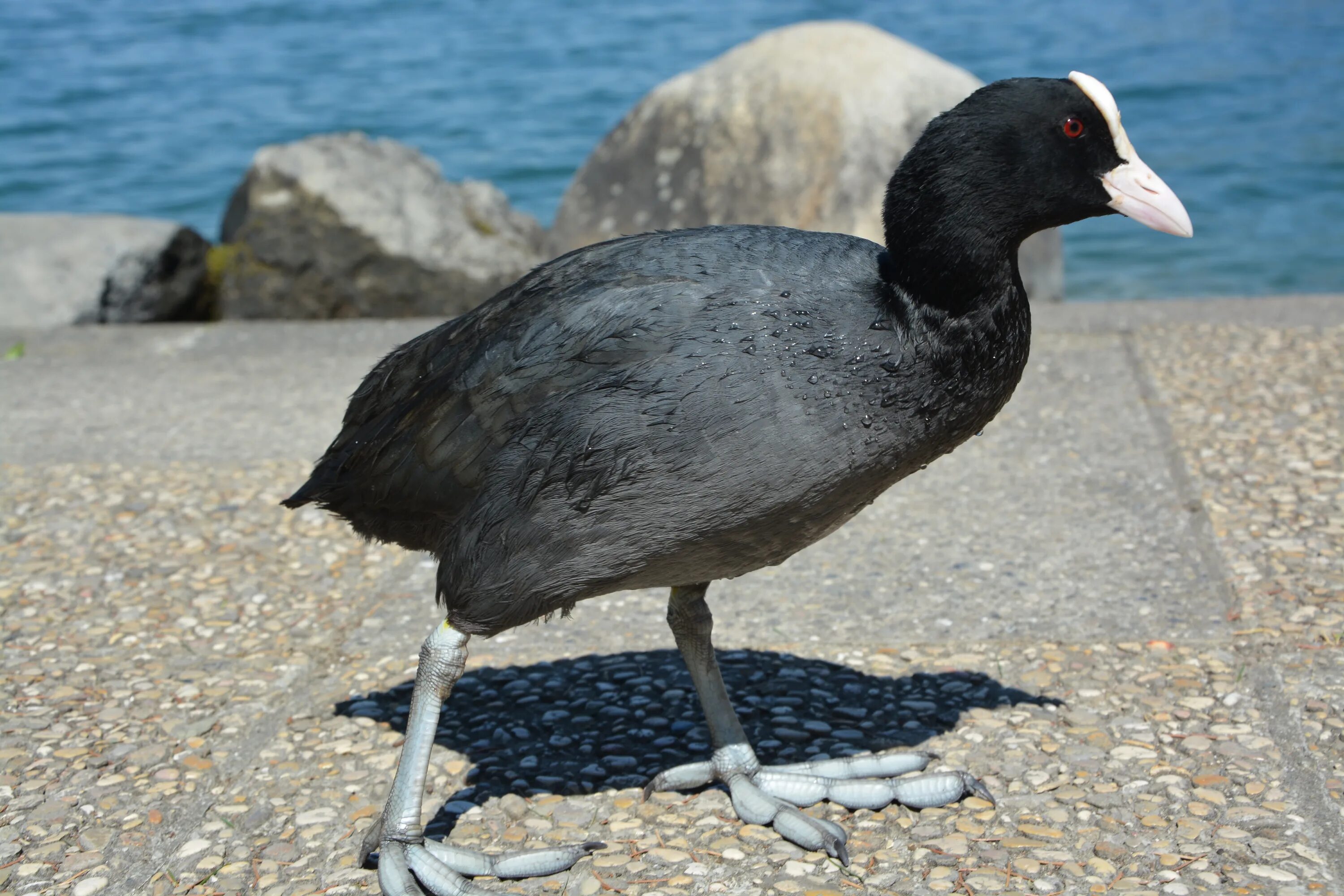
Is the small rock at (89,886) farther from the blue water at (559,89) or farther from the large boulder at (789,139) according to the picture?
the blue water at (559,89)

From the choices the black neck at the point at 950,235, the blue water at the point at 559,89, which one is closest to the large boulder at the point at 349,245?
the black neck at the point at 950,235

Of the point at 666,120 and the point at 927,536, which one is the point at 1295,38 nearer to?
the point at 666,120

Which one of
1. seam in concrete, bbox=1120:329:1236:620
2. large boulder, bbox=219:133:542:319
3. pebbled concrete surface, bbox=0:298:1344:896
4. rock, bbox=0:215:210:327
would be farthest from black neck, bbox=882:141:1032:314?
rock, bbox=0:215:210:327

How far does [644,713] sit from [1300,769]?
1.76 meters

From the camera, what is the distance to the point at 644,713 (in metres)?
4.07

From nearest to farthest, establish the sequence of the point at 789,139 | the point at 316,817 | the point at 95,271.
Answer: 1. the point at 316,817
2. the point at 789,139
3. the point at 95,271

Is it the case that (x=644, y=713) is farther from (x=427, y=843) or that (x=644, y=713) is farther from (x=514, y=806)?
(x=427, y=843)

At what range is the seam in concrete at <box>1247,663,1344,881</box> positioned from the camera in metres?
3.22

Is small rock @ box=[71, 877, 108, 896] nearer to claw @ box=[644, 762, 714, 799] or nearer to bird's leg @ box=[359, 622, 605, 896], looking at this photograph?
bird's leg @ box=[359, 622, 605, 896]

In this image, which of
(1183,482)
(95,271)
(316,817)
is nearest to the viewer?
(316,817)

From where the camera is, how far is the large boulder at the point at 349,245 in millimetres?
8328

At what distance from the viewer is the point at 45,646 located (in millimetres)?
4406

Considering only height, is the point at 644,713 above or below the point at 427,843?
below

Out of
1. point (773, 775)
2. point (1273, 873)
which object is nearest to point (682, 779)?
point (773, 775)
